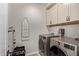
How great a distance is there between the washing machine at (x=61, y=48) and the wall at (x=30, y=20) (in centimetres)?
16

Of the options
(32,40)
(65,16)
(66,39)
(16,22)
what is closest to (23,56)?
(32,40)

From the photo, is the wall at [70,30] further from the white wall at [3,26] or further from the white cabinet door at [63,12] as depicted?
the white wall at [3,26]

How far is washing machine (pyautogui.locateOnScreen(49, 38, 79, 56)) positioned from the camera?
1033 millimetres

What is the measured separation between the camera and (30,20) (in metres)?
1.28

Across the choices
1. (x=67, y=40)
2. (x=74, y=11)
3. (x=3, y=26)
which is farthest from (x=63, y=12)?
(x=3, y=26)

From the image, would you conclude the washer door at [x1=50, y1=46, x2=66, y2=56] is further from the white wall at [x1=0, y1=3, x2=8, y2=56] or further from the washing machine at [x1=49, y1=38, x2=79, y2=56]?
the white wall at [x1=0, y1=3, x2=8, y2=56]


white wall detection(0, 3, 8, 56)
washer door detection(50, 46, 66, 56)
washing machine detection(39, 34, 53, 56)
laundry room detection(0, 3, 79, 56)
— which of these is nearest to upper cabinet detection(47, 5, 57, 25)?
laundry room detection(0, 3, 79, 56)

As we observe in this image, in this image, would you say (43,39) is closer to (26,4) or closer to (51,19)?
(51,19)

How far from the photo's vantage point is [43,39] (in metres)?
1.30

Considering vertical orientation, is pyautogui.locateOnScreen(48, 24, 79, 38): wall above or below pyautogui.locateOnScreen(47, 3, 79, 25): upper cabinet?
below

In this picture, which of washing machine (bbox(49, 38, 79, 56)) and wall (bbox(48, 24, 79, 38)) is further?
wall (bbox(48, 24, 79, 38))

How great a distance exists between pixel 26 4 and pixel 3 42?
1.59 ft

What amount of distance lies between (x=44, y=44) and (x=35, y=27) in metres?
0.22

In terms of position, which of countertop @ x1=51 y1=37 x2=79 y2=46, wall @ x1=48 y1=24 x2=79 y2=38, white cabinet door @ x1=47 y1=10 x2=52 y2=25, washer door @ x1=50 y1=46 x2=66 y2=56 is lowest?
washer door @ x1=50 y1=46 x2=66 y2=56
